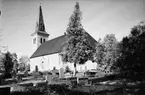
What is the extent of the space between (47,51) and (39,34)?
465 inches

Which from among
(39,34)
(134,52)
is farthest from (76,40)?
(39,34)

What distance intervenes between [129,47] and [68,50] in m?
12.7

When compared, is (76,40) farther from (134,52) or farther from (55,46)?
(55,46)

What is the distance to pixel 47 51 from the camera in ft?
149

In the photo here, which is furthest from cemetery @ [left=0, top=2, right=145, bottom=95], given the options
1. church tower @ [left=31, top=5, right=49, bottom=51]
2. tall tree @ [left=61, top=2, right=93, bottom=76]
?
church tower @ [left=31, top=5, right=49, bottom=51]

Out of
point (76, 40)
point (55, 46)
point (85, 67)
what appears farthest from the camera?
point (55, 46)

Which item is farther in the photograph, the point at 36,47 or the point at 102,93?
the point at 36,47

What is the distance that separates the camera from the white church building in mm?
37628

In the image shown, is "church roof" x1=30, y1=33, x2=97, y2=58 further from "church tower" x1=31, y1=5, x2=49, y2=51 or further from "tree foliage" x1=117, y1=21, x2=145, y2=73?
"tree foliage" x1=117, y1=21, x2=145, y2=73

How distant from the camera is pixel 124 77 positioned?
571 inches

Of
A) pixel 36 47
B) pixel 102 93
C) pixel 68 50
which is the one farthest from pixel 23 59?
pixel 102 93

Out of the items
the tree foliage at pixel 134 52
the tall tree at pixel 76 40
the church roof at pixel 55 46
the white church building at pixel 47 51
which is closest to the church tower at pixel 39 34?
the white church building at pixel 47 51

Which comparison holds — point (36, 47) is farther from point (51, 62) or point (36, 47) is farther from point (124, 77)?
point (124, 77)

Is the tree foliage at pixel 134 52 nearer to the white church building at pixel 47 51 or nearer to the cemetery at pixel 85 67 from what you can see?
the cemetery at pixel 85 67
